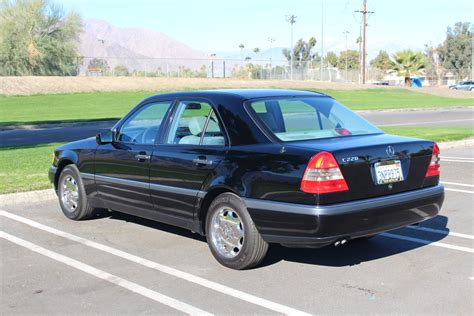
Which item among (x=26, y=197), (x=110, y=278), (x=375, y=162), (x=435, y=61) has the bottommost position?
(x=110, y=278)

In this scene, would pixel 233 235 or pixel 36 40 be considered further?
pixel 36 40

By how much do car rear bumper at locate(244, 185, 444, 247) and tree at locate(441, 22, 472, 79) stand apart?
343 feet

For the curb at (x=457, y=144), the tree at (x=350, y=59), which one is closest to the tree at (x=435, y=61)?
the tree at (x=350, y=59)

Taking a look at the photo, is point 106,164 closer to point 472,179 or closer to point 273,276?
point 273,276

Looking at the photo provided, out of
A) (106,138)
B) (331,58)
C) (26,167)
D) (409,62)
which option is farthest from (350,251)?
(331,58)

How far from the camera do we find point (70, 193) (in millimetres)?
7555

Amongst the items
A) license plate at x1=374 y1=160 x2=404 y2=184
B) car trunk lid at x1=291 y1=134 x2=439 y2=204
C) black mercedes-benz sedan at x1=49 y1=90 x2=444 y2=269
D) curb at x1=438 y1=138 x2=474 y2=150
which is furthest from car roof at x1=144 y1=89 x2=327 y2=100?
curb at x1=438 y1=138 x2=474 y2=150

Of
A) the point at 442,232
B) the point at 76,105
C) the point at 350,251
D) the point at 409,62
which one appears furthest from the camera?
the point at 409,62

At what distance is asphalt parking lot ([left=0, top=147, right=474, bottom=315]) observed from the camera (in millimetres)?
4582

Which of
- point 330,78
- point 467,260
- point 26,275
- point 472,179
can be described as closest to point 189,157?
point 26,275

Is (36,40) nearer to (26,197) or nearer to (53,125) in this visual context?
(53,125)

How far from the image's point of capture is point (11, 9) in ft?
194

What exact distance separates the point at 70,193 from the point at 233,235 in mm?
2938

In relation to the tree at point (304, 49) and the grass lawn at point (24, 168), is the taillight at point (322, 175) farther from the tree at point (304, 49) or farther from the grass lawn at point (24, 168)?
the tree at point (304, 49)
